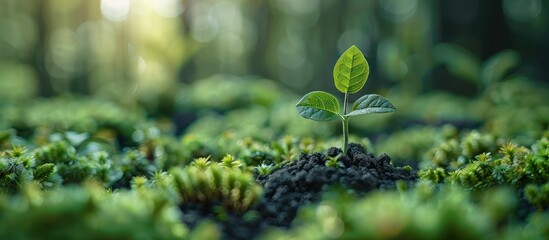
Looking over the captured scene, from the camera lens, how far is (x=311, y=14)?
1476 cm

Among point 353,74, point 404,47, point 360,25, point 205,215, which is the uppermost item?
point 360,25

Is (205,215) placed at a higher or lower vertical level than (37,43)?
lower

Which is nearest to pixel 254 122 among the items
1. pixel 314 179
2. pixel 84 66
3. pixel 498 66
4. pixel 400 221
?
pixel 498 66

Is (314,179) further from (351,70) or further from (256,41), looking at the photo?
(256,41)

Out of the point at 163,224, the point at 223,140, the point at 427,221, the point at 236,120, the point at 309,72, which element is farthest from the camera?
the point at 309,72

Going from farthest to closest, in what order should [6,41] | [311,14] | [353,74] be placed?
[6,41], [311,14], [353,74]

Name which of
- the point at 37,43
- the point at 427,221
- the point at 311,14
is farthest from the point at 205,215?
the point at 311,14

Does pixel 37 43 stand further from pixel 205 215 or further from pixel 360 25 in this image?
pixel 205 215

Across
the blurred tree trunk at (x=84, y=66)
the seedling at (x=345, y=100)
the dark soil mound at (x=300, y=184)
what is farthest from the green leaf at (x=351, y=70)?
the blurred tree trunk at (x=84, y=66)

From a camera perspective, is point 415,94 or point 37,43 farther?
point 37,43

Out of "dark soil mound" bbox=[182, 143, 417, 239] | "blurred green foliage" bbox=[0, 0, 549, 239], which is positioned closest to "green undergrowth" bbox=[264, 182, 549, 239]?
"blurred green foliage" bbox=[0, 0, 549, 239]

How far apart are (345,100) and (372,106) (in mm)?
113

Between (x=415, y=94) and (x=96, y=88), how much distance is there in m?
8.64

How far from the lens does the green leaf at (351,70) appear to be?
1943 millimetres
